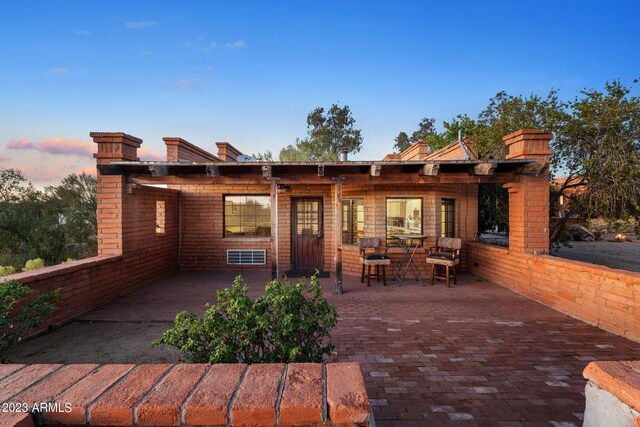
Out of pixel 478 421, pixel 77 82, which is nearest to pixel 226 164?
pixel 478 421

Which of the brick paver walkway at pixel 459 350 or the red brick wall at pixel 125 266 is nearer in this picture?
the brick paver walkway at pixel 459 350

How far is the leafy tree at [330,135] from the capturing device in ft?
98.8

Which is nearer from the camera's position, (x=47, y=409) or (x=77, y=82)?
(x=47, y=409)

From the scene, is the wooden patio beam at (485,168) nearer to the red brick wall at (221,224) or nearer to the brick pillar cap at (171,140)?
the red brick wall at (221,224)

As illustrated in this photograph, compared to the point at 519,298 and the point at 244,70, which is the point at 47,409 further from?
the point at 244,70

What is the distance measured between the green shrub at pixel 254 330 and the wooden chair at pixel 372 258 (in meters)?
5.33

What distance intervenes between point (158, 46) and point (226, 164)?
6.12 meters

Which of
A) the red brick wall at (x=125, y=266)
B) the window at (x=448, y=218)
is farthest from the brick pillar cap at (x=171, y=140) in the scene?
the window at (x=448, y=218)

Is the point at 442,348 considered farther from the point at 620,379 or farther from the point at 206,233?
the point at 206,233

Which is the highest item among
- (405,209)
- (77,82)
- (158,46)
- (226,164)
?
(158,46)

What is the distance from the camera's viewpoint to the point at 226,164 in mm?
6473

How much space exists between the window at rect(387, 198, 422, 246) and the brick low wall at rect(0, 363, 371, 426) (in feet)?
25.5

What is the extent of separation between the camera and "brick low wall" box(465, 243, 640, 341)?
445cm

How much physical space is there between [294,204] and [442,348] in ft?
21.6
